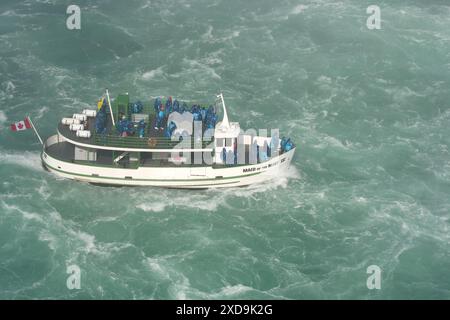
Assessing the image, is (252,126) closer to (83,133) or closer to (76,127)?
(83,133)

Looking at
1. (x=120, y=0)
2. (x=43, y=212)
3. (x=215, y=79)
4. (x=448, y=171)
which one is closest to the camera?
(x=43, y=212)

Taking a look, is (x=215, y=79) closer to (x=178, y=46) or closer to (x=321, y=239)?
(x=178, y=46)

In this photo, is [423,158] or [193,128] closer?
[193,128]

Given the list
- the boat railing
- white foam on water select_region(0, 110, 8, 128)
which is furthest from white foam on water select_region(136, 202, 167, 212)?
white foam on water select_region(0, 110, 8, 128)

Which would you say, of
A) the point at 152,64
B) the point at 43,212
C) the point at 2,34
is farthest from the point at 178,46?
the point at 43,212

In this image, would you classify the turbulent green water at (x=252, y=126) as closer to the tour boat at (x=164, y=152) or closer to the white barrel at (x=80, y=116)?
the tour boat at (x=164, y=152)

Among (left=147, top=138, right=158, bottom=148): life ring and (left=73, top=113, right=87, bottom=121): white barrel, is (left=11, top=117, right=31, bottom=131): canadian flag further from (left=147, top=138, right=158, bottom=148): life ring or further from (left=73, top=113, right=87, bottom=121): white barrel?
(left=147, top=138, right=158, bottom=148): life ring

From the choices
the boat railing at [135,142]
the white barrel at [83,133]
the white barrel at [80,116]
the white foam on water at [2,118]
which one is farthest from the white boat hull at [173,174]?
the white foam on water at [2,118]
